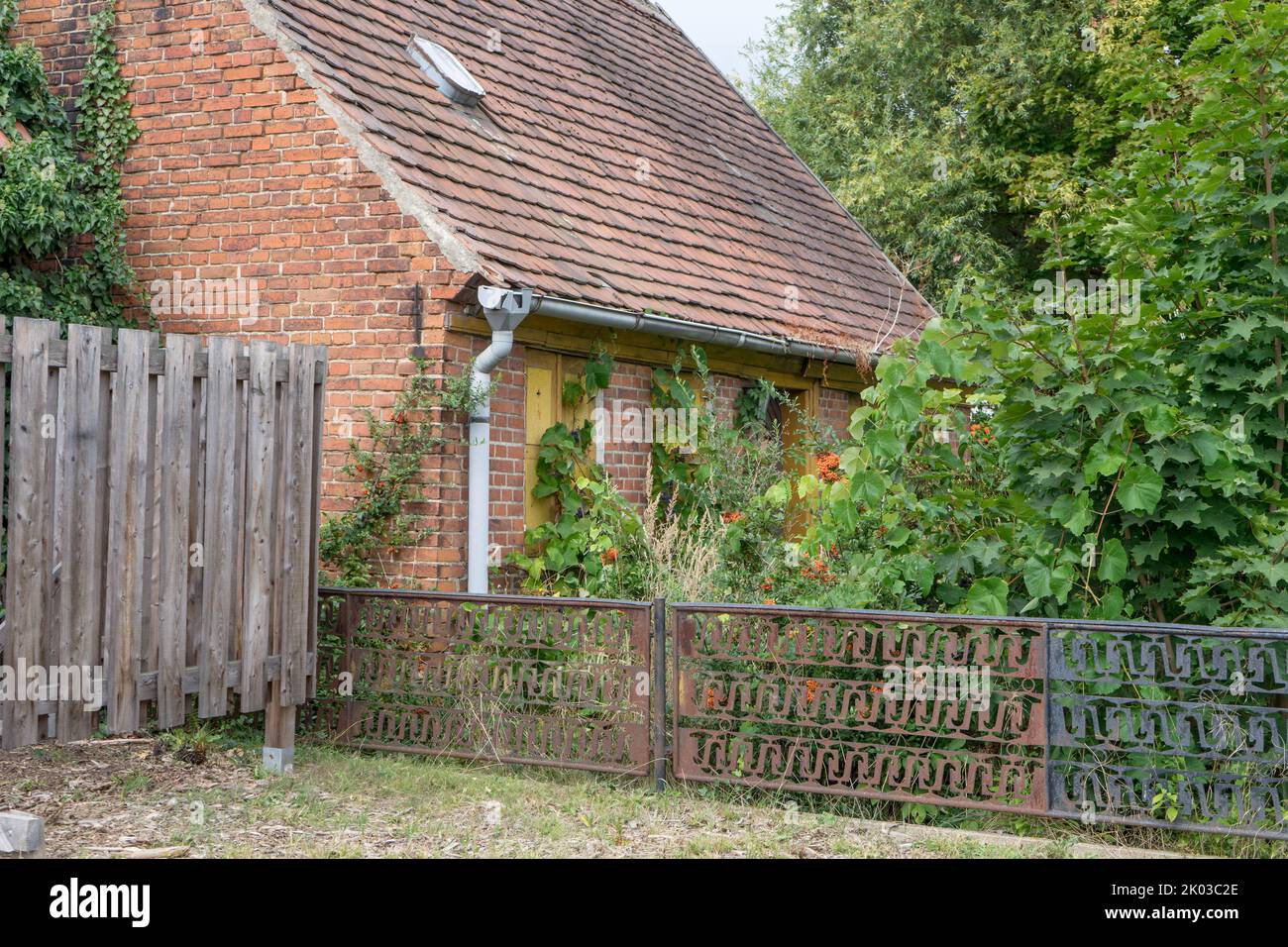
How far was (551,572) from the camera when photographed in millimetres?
9039

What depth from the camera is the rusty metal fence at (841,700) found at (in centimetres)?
578

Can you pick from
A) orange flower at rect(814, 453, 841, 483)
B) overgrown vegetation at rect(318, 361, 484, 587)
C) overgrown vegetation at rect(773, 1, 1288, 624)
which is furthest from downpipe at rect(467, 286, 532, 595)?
overgrown vegetation at rect(773, 1, 1288, 624)

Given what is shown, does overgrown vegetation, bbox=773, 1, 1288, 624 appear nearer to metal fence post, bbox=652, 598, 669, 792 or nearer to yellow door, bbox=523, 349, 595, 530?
metal fence post, bbox=652, 598, 669, 792

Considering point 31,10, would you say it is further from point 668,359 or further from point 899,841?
point 899,841

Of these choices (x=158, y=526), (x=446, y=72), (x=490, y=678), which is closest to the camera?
(x=158, y=526)

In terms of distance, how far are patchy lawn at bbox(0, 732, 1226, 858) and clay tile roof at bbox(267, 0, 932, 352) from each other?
3100 mm

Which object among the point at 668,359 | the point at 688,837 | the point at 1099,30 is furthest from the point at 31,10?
the point at 1099,30

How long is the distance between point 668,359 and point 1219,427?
489 cm

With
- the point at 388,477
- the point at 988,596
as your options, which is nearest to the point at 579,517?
the point at 388,477

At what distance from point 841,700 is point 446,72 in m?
5.95

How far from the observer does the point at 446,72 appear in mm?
10148

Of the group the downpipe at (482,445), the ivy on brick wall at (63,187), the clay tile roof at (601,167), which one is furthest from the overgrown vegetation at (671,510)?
the ivy on brick wall at (63,187)

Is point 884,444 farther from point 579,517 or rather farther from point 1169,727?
point 579,517

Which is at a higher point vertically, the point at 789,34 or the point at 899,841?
the point at 789,34
